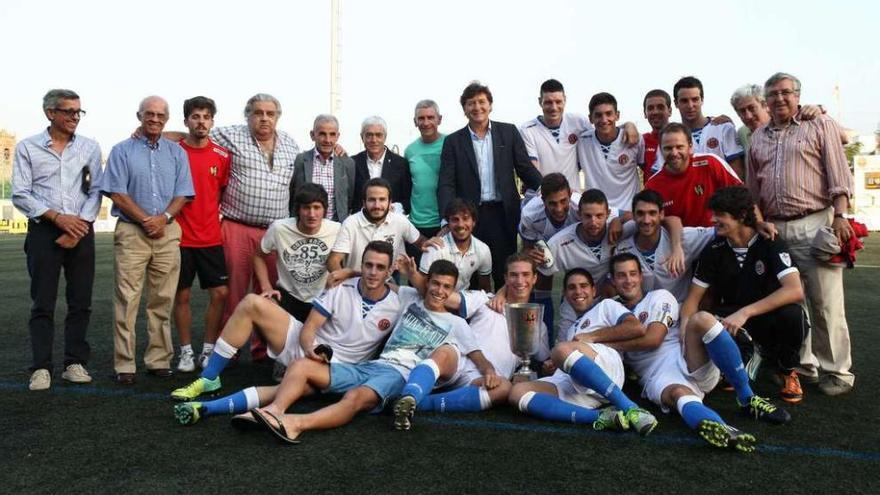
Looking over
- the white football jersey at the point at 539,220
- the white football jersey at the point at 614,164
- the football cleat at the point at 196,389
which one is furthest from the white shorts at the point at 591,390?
the football cleat at the point at 196,389

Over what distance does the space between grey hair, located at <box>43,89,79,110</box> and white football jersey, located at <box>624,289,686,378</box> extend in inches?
162

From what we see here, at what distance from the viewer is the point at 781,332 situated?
4355mm

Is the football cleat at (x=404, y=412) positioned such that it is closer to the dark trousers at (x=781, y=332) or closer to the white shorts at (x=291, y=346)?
the white shorts at (x=291, y=346)

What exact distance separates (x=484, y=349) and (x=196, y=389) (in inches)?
72.3

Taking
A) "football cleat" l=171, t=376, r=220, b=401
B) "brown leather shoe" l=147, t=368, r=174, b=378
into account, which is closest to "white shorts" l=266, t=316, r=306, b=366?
"football cleat" l=171, t=376, r=220, b=401

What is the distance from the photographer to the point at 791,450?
3.36 metres

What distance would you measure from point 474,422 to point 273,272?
96.6 inches

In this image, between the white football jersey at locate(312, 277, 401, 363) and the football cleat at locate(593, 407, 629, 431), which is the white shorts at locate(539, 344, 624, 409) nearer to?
the football cleat at locate(593, 407, 629, 431)

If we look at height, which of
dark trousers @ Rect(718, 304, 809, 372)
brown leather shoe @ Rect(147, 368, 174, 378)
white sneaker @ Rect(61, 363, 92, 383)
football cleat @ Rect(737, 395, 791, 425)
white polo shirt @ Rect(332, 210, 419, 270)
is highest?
white polo shirt @ Rect(332, 210, 419, 270)

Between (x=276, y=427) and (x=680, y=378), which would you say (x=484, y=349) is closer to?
(x=680, y=378)

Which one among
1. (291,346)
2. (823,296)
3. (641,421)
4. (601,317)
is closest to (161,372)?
(291,346)

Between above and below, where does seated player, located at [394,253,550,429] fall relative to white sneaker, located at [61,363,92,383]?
above

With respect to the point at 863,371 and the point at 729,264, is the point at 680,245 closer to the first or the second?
the point at 729,264

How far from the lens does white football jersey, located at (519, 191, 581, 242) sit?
5.30 meters
